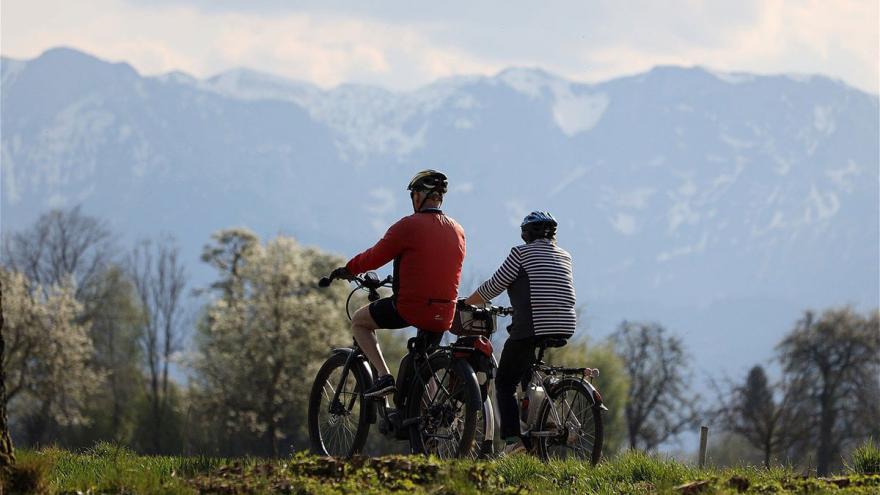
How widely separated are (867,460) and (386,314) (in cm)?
370

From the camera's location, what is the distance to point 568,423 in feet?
34.6

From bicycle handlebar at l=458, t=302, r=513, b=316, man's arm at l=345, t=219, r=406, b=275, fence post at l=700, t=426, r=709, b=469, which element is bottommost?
fence post at l=700, t=426, r=709, b=469

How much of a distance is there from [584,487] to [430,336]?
6.70ft

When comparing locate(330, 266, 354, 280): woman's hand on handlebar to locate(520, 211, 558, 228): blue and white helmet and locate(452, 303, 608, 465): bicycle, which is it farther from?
locate(520, 211, 558, 228): blue and white helmet

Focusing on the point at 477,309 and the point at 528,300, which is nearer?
the point at 528,300

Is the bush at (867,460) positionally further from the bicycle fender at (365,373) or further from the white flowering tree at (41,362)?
the white flowering tree at (41,362)

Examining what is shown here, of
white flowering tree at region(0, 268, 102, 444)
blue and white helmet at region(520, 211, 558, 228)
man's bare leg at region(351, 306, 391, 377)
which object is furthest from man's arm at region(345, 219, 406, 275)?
white flowering tree at region(0, 268, 102, 444)

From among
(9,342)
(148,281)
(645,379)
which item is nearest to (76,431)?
(9,342)

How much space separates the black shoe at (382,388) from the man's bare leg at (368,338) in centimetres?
10

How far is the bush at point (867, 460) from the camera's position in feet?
29.6

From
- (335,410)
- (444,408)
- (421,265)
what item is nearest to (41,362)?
(335,410)

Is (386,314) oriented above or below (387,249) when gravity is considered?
below

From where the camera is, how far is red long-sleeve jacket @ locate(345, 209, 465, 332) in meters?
9.71

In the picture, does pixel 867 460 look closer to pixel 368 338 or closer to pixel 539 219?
pixel 539 219
